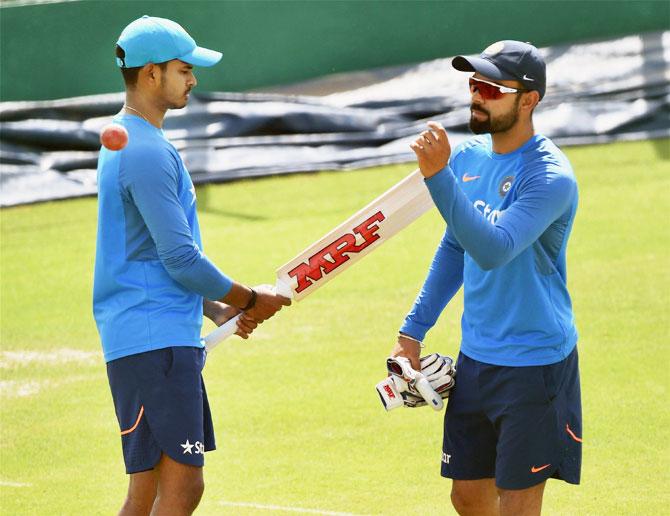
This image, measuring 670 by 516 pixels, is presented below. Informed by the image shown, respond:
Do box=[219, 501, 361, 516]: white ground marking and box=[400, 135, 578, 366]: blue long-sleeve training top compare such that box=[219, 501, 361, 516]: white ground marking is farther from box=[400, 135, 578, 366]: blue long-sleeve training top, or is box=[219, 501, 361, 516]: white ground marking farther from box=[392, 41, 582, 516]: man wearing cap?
box=[400, 135, 578, 366]: blue long-sleeve training top

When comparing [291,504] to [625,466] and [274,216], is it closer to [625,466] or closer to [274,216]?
[625,466]

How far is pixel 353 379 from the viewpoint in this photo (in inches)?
337

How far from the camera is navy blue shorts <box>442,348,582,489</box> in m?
4.89

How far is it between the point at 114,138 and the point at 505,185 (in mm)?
1512

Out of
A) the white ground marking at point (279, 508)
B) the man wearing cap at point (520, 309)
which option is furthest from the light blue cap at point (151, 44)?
the white ground marking at point (279, 508)

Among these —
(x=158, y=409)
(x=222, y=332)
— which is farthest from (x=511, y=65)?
(x=158, y=409)

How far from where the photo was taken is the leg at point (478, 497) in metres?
5.15

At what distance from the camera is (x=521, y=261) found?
191 inches

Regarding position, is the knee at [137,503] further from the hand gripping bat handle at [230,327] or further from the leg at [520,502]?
the leg at [520,502]

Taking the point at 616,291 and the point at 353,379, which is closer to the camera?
the point at 353,379

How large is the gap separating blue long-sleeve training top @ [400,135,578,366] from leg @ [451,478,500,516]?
0.54 metres

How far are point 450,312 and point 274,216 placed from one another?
349 cm

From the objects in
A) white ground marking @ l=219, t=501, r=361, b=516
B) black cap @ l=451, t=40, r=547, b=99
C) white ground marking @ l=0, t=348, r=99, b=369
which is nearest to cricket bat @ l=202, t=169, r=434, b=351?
black cap @ l=451, t=40, r=547, b=99

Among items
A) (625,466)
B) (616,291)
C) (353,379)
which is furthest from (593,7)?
(625,466)
